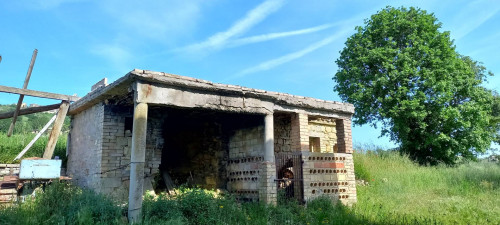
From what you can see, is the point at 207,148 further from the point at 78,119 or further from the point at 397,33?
the point at 397,33

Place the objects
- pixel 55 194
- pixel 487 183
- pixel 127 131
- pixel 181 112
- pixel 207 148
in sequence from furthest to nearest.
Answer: pixel 487 183
pixel 207 148
pixel 181 112
pixel 127 131
pixel 55 194

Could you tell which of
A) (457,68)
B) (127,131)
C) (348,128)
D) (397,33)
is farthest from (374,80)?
(127,131)

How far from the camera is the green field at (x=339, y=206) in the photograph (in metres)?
6.38

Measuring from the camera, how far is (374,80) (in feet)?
56.0

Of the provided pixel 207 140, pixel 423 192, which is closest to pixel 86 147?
pixel 207 140

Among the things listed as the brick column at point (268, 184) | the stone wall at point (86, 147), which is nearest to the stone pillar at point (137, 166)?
the stone wall at point (86, 147)

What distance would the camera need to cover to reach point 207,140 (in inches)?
427

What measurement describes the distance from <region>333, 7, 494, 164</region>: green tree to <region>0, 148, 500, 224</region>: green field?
2.96 metres

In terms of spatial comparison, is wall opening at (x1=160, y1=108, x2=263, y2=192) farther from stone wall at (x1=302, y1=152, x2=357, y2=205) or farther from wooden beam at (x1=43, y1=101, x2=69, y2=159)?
wooden beam at (x1=43, y1=101, x2=69, y2=159)

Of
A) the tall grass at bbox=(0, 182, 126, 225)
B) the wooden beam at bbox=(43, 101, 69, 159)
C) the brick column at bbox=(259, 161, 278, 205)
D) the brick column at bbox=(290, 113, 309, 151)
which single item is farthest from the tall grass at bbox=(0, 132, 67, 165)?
the brick column at bbox=(290, 113, 309, 151)

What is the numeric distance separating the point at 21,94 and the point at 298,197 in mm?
8181

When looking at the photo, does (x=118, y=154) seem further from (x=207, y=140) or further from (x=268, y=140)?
(x=268, y=140)

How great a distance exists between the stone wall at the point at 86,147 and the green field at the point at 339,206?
2.41 ft

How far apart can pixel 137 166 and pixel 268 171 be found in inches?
124
